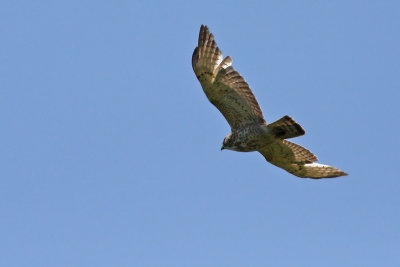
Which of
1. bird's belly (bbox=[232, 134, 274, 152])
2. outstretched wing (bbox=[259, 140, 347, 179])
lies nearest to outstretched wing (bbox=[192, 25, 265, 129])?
bird's belly (bbox=[232, 134, 274, 152])

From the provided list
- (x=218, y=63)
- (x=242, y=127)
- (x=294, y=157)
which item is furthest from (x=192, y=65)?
(x=294, y=157)

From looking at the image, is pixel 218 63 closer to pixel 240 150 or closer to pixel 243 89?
pixel 243 89

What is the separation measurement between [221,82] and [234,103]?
0.55m

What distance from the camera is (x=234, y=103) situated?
50.5 ft

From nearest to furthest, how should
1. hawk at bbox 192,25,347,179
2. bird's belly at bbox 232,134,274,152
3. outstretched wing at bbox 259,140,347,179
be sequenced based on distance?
hawk at bbox 192,25,347,179
bird's belly at bbox 232,134,274,152
outstretched wing at bbox 259,140,347,179

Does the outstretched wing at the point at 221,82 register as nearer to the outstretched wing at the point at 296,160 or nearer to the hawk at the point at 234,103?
the hawk at the point at 234,103

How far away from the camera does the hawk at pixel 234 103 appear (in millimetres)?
15094

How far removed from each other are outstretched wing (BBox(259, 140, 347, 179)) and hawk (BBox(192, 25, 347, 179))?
0.78 feet

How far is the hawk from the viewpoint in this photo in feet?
49.5

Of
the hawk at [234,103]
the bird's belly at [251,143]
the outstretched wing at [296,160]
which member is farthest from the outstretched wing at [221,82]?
the outstretched wing at [296,160]

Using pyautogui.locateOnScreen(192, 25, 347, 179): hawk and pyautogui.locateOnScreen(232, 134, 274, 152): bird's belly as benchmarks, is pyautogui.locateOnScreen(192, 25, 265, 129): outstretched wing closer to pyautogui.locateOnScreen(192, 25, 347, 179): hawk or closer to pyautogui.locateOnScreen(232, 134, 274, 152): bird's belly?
pyautogui.locateOnScreen(192, 25, 347, 179): hawk

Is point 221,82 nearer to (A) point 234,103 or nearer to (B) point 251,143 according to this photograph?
(A) point 234,103

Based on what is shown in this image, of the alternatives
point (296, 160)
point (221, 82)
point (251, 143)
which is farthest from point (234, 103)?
point (296, 160)

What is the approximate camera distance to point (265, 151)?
16359mm
